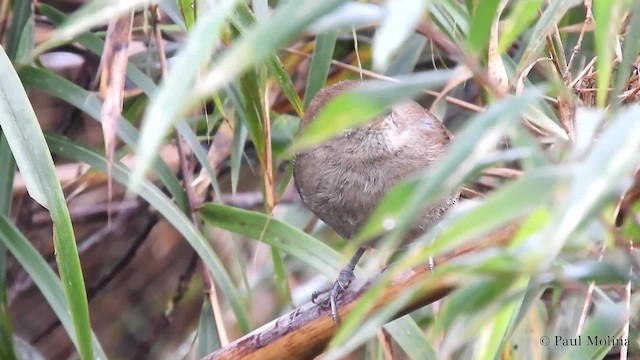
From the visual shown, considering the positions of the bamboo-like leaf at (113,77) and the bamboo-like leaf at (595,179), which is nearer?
the bamboo-like leaf at (595,179)

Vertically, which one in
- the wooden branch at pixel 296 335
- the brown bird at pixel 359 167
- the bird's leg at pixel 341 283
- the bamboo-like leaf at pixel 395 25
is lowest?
the bird's leg at pixel 341 283

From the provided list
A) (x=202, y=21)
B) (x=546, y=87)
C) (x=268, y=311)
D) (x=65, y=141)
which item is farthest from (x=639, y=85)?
(x=268, y=311)

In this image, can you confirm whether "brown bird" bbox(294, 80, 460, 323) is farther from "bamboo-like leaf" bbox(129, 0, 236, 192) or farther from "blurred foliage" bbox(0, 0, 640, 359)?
"bamboo-like leaf" bbox(129, 0, 236, 192)

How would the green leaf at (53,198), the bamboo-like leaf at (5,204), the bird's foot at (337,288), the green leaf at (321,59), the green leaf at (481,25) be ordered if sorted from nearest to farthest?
the green leaf at (481,25), the green leaf at (53,198), the bird's foot at (337,288), the bamboo-like leaf at (5,204), the green leaf at (321,59)

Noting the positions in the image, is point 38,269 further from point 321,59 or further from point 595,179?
point 595,179

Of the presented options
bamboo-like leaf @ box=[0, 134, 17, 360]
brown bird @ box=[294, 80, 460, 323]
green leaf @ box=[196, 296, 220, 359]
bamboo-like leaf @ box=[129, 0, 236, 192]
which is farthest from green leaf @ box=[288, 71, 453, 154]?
green leaf @ box=[196, 296, 220, 359]

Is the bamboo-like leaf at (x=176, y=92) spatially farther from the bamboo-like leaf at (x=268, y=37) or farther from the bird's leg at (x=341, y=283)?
the bird's leg at (x=341, y=283)

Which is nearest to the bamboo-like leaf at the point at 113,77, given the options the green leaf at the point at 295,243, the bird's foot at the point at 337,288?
the green leaf at the point at 295,243
